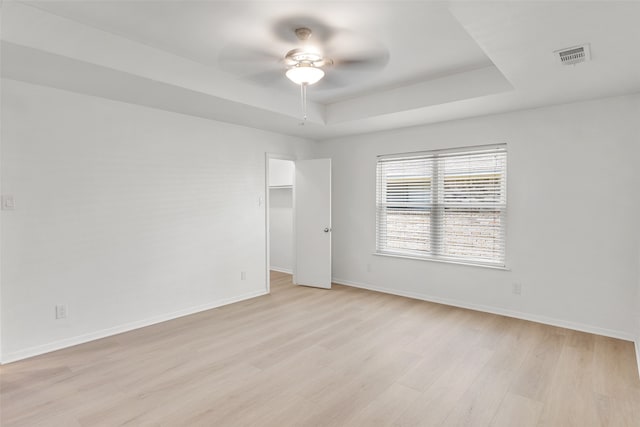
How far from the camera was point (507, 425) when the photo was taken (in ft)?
6.79

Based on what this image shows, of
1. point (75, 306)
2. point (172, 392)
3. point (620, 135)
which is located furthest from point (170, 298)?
point (620, 135)

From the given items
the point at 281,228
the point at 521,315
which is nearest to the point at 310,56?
the point at 521,315

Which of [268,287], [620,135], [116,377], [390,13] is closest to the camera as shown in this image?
[390,13]

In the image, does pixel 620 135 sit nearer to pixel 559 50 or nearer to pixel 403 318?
pixel 559 50

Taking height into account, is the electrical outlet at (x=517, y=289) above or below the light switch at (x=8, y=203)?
below

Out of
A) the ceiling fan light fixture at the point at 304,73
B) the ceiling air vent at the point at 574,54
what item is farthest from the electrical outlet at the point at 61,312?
the ceiling air vent at the point at 574,54

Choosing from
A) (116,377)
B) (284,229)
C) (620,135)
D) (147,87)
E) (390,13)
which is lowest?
(116,377)

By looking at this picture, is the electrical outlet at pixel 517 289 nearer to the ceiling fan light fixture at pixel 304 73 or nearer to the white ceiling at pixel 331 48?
the white ceiling at pixel 331 48

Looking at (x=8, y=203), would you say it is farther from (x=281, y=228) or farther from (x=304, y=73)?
(x=281, y=228)

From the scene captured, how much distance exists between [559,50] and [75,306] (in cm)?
464

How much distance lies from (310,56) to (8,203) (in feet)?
9.34

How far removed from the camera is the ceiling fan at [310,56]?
2.59 m

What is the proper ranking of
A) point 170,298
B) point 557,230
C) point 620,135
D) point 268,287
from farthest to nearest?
point 268,287
point 170,298
point 557,230
point 620,135

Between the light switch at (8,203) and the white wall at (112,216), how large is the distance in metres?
0.03
